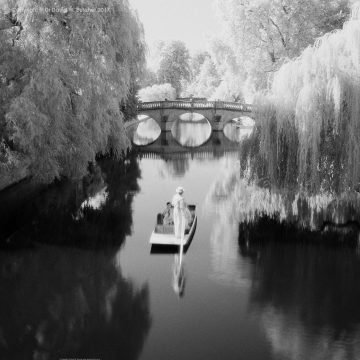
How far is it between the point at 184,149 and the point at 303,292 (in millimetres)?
27702

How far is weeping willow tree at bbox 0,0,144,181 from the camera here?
1673 centimetres

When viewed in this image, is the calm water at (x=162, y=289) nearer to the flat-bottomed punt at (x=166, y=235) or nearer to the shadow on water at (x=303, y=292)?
the shadow on water at (x=303, y=292)

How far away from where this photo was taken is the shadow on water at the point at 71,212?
15.3 m

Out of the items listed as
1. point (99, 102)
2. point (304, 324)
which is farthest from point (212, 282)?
point (99, 102)

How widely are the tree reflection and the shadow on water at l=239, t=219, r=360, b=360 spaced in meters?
2.51

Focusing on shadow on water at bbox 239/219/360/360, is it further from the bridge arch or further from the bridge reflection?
the bridge arch

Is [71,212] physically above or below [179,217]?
below

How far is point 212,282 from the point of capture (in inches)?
475

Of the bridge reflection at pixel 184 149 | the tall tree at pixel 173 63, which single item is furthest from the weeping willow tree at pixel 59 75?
the tall tree at pixel 173 63

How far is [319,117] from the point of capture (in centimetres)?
1557

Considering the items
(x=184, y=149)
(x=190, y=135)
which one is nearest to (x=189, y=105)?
(x=190, y=135)

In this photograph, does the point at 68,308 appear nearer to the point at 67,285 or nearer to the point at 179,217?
the point at 67,285

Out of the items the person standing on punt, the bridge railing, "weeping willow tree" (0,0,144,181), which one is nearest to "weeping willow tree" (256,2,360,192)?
the person standing on punt

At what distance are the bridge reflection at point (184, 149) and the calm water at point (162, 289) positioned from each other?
15929mm
